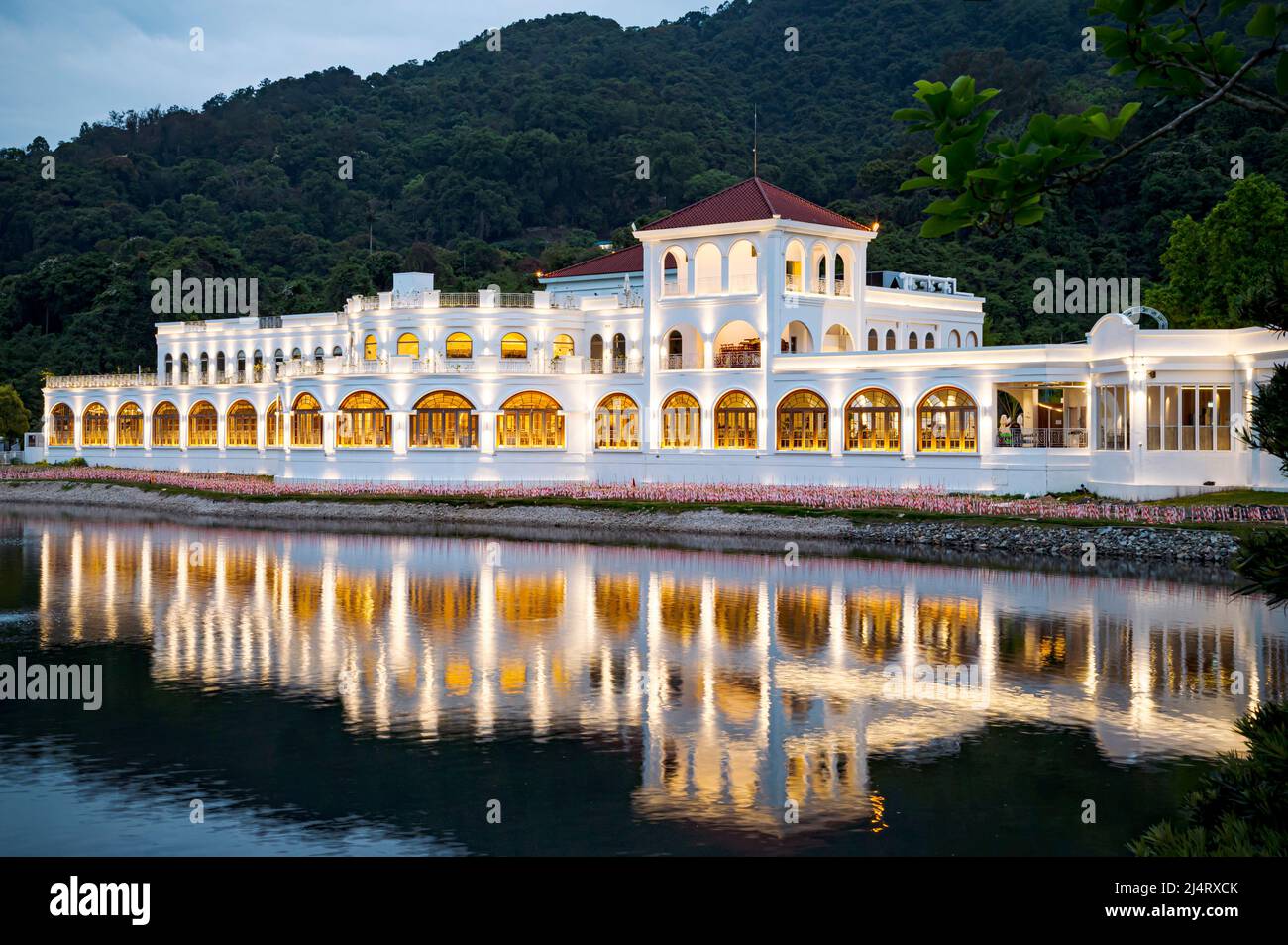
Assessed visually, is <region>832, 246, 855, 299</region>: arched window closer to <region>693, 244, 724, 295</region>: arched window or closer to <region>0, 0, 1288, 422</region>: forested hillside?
<region>693, 244, 724, 295</region>: arched window

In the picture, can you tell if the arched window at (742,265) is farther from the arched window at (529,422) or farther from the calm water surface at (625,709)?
the calm water surface at (625,709)

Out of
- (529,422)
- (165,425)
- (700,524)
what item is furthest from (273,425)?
(700,524)

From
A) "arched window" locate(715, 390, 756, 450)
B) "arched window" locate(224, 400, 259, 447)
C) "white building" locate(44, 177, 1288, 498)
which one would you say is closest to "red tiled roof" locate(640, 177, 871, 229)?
"white building" locate(44, 177, 1288, 498)

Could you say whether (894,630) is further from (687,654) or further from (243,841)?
(243,841)

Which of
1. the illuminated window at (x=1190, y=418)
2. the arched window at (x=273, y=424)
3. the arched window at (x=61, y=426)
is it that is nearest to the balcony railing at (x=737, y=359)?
the illuminated window at (x=1190, y=418)

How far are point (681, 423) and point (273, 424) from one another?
25.2m

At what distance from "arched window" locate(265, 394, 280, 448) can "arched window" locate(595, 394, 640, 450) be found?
19539mm

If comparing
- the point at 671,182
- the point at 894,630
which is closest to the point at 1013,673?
the point at 894,630

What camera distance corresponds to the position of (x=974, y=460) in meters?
52.3

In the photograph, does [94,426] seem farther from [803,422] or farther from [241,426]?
[803,422]

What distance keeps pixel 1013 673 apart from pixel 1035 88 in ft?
336

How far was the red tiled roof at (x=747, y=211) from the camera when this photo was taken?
5878 centimetres

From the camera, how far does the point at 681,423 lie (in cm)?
6066

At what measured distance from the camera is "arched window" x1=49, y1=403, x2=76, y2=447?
8462 centimetres
